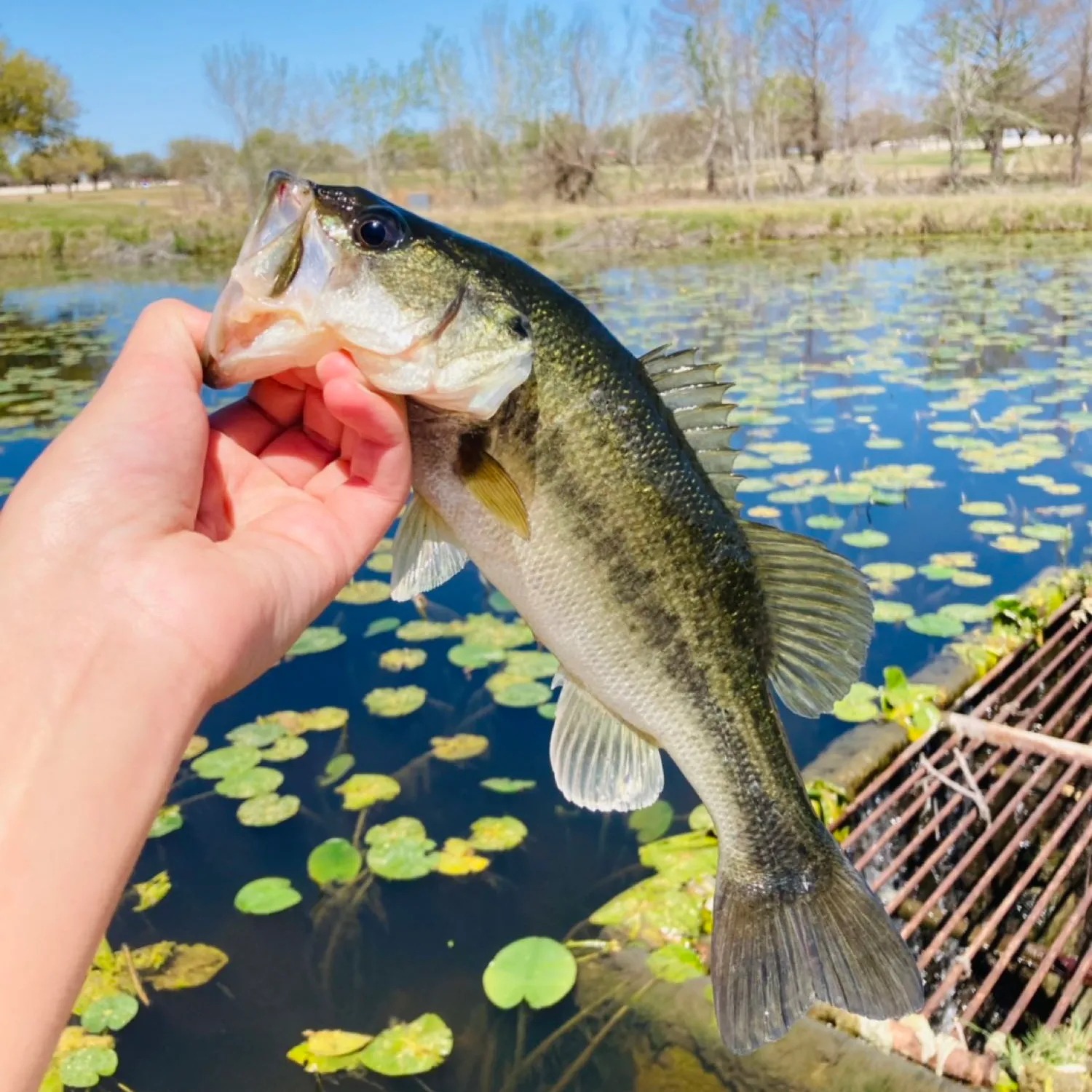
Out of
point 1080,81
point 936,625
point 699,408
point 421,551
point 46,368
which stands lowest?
point 936,625

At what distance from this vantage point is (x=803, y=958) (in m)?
1.71

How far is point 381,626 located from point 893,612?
2697 millimetres

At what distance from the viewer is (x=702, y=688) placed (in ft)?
5.72

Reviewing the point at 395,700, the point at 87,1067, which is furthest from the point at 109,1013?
the point at 395,700

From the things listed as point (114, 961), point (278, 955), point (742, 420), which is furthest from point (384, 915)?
point (742, 420)

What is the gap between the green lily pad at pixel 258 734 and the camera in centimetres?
421

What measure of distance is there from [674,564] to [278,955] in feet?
7.39

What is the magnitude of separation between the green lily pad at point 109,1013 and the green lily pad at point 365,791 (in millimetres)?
1035

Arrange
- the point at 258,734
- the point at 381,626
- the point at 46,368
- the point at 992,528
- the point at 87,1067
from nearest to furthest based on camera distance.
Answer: the point at 87,1067 → the point at 258,734 → the point at 381,626 → the point at 992,528 → the point at 46,368

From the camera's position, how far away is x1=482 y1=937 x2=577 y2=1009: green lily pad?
2850mm

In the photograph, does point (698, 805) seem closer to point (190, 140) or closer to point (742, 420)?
point (742, 420)

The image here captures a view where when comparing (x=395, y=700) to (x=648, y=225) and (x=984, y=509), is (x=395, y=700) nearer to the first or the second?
(x=984, y=509)

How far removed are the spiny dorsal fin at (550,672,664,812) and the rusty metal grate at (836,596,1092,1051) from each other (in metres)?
1.21

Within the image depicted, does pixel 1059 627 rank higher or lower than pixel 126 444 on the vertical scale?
lower
